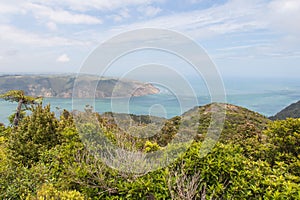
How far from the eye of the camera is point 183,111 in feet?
13.6

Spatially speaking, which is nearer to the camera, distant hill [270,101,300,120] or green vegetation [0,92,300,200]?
green vegetation [0,92,300,200]

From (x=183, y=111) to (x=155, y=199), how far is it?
156 cm

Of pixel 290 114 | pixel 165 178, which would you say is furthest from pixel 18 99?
pixel 290 114

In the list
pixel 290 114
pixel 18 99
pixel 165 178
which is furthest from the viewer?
pixel 290 114

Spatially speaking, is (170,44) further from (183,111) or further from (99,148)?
(99,148)

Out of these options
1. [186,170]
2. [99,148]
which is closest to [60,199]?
[99,148]

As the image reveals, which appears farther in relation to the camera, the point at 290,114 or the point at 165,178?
the point at 290,114

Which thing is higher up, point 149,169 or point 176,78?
point 176,78

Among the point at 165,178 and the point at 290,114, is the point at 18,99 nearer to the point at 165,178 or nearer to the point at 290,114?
the point at 165,178

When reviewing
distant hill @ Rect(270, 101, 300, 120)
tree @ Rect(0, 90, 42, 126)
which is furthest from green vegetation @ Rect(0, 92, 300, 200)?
distant hill @ Rect(270, 101, 300, 120)

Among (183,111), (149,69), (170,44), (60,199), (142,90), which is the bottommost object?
(60,199)

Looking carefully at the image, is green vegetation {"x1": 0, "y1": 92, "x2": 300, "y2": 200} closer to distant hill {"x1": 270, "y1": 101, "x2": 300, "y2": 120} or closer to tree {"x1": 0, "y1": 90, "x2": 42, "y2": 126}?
tree {"x1": 0, "y1": 90, "x2": 42, "y2": 126}

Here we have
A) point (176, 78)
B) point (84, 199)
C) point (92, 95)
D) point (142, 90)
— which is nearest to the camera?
point (84, 199)

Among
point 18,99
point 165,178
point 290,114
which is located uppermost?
point 18,99
